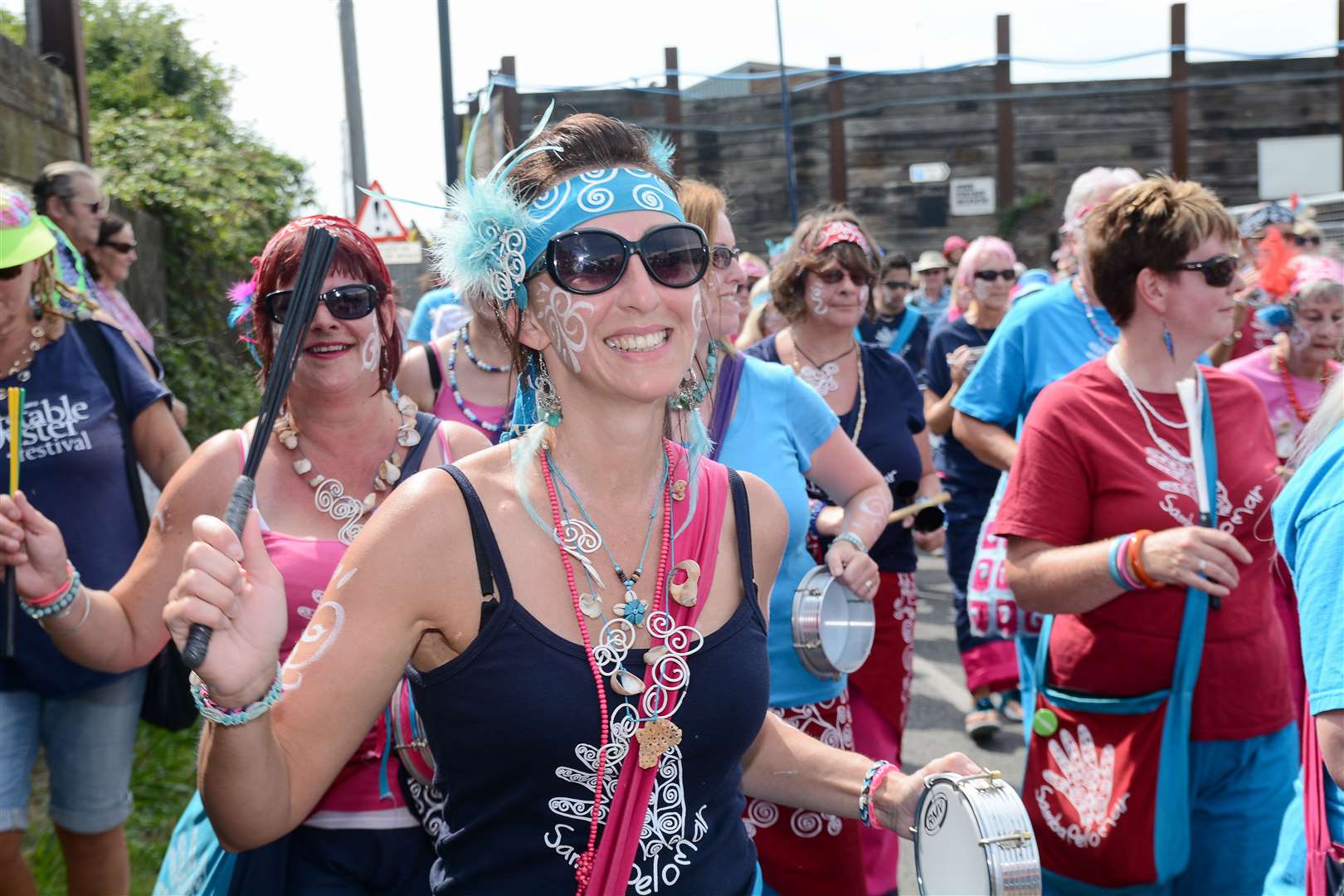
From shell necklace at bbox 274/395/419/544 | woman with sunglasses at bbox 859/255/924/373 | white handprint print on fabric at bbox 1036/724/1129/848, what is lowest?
white handprint print on fabric at bbox 1036/724/1129/848

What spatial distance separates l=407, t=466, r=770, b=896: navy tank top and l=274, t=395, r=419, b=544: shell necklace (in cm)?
86

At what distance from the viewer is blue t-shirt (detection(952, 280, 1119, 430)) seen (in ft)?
15.7

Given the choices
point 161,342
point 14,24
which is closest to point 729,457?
point 14,24

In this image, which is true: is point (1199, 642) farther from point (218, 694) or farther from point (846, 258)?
point (218, 694)

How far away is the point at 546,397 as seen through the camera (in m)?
2.27

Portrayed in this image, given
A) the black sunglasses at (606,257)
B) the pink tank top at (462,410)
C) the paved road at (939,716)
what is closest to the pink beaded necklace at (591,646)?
the black sunglasses at (606,257)

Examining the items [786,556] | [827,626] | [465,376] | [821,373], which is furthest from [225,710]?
[821,373]

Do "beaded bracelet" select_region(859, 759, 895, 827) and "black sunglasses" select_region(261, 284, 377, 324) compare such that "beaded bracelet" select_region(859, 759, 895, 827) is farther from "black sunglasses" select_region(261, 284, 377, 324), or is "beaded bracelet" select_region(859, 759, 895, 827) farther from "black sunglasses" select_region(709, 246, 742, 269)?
"black sunglasses" select_region(709, 246, 742, 269)

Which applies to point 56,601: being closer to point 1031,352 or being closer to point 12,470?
point 12,470

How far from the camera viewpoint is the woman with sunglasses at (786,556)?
11.6ft

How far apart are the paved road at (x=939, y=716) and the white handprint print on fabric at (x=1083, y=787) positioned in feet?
4.71

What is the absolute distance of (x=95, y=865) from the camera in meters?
3.80

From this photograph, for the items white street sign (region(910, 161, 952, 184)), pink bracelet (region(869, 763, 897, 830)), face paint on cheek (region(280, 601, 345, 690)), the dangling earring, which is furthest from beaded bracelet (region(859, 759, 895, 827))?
white street sign (region(910, 161, 952, 184))

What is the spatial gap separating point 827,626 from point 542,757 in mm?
Answer: 1562
